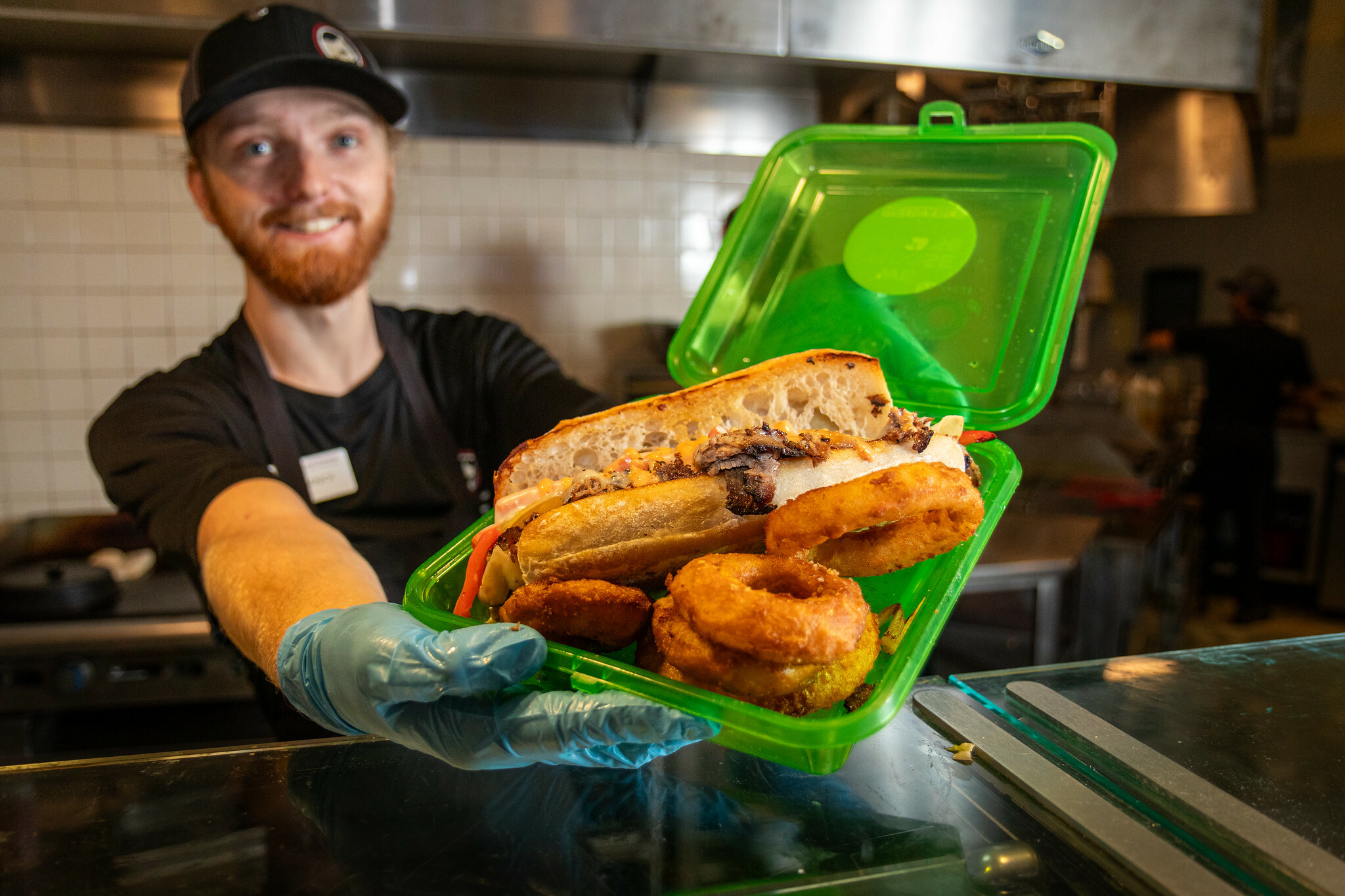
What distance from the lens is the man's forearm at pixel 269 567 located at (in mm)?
1149

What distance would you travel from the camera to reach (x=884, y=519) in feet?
2.84

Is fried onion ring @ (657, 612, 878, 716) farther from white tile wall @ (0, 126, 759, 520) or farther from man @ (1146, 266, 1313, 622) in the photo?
man @ (1146, 266, 1313, 622)

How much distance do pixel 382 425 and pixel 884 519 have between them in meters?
1.68

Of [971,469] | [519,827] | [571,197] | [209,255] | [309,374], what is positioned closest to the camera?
[519,827]

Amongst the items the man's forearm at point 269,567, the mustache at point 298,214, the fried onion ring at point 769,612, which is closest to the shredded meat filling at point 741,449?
the fried onion ring at point 769,612

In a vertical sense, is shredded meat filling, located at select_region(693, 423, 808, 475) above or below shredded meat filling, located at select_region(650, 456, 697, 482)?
above

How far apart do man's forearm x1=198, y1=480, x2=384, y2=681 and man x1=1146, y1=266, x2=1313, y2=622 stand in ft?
21.9

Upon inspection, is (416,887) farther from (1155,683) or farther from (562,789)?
(1155,683)

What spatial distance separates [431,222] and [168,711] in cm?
238

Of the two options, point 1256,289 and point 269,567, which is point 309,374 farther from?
point 1256,289

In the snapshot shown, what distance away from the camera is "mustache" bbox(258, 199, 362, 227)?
209 cm

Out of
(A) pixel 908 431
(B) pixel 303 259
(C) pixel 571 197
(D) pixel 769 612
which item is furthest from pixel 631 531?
(C) pixel 571 197

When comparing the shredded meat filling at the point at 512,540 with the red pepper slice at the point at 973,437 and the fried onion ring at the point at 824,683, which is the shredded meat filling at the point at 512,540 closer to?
the fried onion ring at the point at 824,683

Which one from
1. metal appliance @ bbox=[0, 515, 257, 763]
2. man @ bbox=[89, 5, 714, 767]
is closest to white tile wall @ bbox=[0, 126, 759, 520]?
metal appliance @ bbox=[0, 515, 257, 763]
